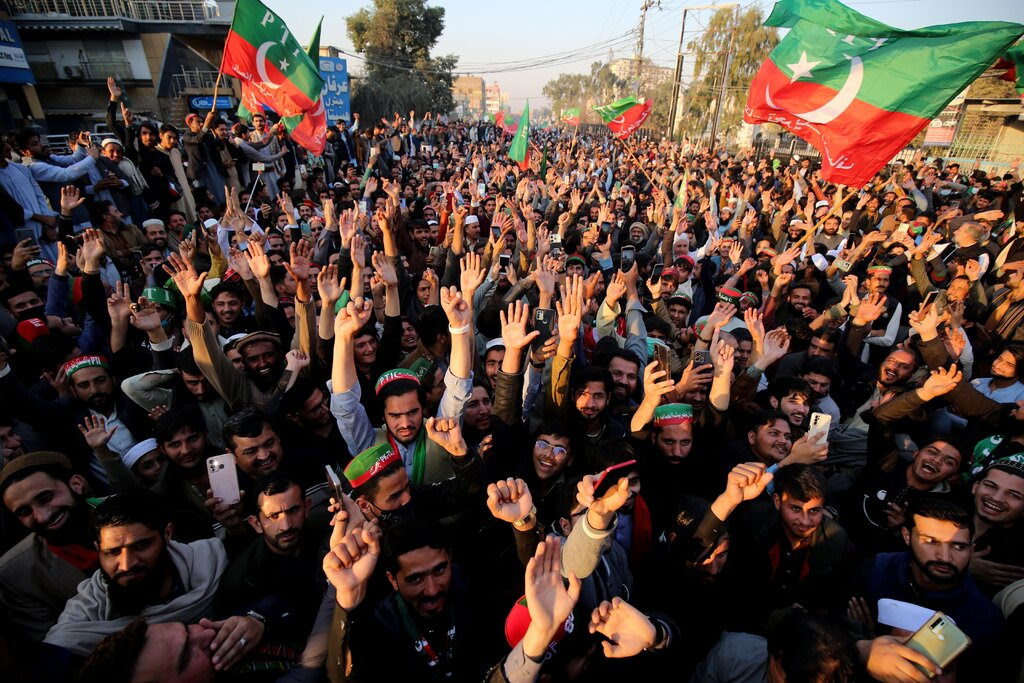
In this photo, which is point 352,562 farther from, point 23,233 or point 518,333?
point 23,233

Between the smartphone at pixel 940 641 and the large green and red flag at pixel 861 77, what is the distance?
16.9 feet

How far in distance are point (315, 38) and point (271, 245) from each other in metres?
4.60

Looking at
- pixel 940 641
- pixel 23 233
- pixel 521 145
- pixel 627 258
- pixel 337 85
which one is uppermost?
pixel 337 85

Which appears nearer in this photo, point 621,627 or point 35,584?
point 621,627

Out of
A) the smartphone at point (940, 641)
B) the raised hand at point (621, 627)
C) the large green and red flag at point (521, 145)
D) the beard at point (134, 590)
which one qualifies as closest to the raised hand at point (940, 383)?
the smartphone at point (940, 641)

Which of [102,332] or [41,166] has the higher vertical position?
[41,166]

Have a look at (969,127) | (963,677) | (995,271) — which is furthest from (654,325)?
(969,127)

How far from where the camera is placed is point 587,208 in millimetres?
10609

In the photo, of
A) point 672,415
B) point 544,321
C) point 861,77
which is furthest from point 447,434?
point 861,77

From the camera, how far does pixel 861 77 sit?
5.31m

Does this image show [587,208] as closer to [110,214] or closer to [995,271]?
[995,271]

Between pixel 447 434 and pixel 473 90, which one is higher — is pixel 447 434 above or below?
below

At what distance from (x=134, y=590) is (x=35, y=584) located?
74 cm

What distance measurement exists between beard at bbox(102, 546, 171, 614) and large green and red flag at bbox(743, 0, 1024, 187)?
668 centimetres
